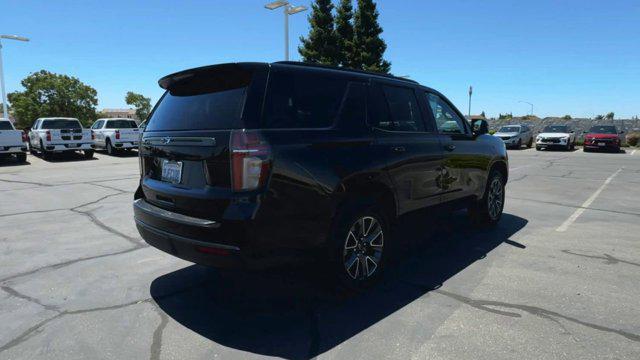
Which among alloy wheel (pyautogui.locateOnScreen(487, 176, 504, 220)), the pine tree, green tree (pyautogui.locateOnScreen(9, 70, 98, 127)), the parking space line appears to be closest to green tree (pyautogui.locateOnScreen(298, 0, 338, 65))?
the pine tree

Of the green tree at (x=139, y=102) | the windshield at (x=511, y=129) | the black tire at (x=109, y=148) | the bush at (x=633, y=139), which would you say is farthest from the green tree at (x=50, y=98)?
the bush at (x=633, y=139)

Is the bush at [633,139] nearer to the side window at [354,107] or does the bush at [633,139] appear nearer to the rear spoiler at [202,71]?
Result: the side window at [354,107]

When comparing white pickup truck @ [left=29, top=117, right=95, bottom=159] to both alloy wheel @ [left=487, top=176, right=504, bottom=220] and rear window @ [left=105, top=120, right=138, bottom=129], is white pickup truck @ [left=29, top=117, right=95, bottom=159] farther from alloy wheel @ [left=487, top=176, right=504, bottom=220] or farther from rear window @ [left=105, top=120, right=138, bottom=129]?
alloy wheel @ [left=487, top=176, right=504, bottom=220]

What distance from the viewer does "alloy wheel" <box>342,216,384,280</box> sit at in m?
3.60

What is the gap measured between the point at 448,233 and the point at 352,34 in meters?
36.9

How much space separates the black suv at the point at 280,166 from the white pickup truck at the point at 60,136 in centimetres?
1743

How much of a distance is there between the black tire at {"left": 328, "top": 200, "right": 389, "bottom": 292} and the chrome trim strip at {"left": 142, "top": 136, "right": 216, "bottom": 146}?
3.90ft

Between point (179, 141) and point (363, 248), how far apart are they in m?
1.84

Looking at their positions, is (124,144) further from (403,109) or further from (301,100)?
(301,100)

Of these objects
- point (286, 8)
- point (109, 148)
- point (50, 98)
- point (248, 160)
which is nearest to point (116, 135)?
point (109, 148)

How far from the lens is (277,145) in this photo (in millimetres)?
2932

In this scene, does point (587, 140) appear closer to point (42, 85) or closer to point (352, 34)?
point (352, 34)

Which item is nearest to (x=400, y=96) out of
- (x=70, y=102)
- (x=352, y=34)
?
(x=352, y=34)

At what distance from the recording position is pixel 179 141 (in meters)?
3.28
